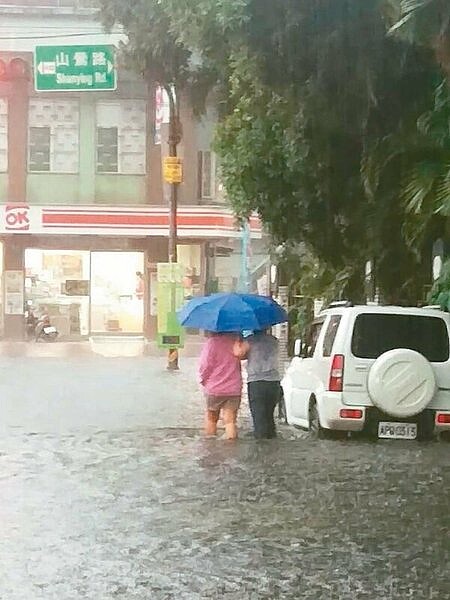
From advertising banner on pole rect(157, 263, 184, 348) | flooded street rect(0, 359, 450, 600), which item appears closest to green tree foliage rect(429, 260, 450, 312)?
flooded street rect(0, 359, 450, 600)

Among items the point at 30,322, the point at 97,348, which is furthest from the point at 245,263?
the point at 30,322

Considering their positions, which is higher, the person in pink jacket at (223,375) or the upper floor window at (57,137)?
the upper floor window at (57,137)

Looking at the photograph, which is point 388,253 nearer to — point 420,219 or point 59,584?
point 420,219

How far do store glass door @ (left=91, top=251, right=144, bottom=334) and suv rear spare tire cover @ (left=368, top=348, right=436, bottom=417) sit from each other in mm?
29946

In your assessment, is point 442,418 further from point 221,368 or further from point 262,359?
point 221,368

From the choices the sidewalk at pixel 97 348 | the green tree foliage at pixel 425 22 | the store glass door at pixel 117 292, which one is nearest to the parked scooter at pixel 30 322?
the sidewalk at pixel 97 348

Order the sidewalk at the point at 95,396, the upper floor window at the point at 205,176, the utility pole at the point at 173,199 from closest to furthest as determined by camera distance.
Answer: the sidewalk at the point at 95,396 → the utility pole at the point at 173,199 → the upper floor window at the point at 205,176

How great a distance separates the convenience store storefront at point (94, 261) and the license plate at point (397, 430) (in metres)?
27.7

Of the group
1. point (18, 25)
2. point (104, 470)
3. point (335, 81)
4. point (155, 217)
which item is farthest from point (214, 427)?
point (18, 25)

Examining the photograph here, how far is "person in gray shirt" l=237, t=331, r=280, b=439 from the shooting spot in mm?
15230

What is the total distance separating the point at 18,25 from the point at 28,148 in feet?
13.8

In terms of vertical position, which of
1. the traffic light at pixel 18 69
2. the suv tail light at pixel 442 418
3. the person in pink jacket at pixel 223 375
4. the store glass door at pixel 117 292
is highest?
the traffic light at pixel 18 69

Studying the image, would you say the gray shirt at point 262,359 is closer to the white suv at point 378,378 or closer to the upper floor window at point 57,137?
the white suv at point 378,378

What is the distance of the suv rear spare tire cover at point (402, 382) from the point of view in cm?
1395
